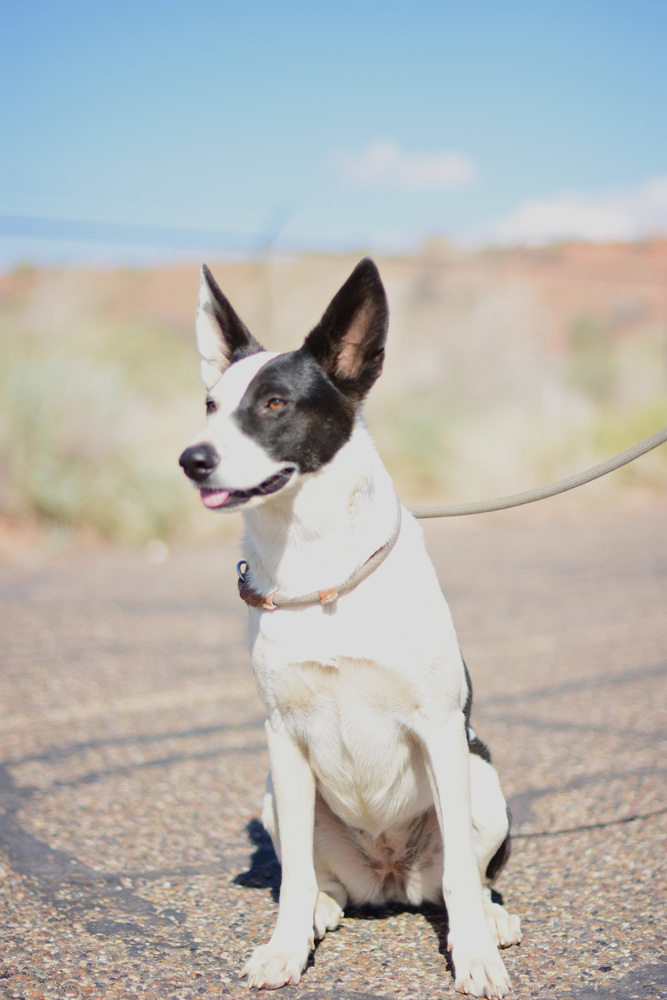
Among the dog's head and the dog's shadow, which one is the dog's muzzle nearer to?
the dog's head

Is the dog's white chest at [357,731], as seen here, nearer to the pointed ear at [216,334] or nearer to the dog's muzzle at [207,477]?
the dog's muzzle at [207,477]

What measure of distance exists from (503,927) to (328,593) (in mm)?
1088

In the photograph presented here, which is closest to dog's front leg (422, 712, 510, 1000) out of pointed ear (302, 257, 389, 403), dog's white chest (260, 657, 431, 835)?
dog's white chest (260, 657, 431, 835)

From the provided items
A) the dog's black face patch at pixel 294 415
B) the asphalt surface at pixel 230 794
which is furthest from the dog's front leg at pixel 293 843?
the dog's black face patch at pixel 294 415

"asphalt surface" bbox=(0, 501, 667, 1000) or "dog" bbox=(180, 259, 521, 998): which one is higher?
"dog" bbox=(180, 259, 521, 998)

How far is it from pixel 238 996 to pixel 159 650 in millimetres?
4015

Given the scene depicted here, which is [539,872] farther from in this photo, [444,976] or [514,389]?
[514,389]

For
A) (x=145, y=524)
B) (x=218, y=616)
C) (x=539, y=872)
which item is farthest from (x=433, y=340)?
(x=539, y=872)

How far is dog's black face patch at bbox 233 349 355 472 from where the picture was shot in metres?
2.38

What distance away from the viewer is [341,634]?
7.68 ft

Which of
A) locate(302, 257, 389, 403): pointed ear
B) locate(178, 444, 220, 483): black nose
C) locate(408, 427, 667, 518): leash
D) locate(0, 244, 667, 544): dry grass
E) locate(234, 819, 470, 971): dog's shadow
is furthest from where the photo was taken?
locate(0, 244, 667, 544): dry grass

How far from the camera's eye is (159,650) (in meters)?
6.23

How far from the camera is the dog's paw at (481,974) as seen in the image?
2.27 metres

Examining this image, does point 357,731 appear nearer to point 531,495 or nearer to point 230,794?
point 531,495
